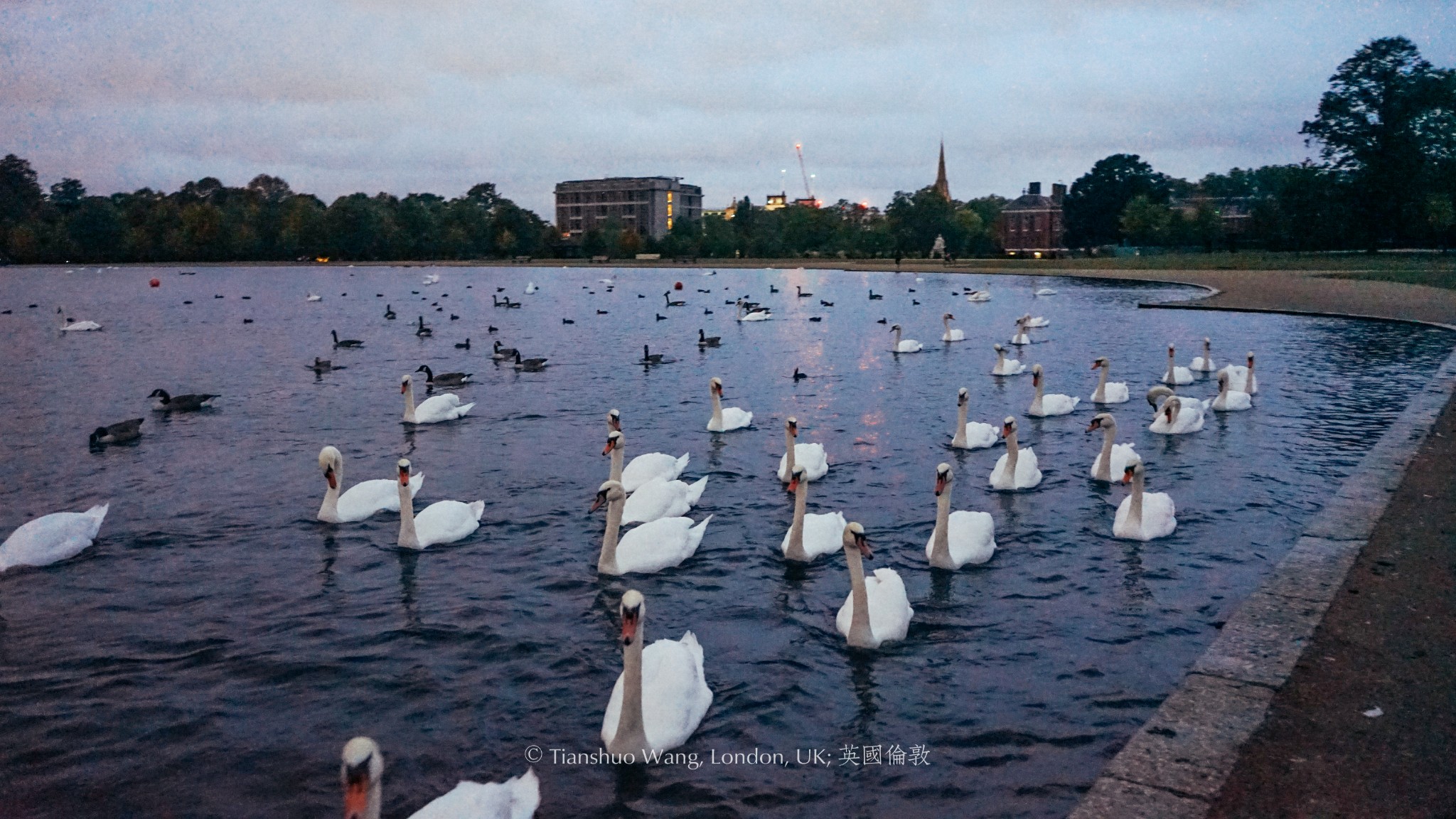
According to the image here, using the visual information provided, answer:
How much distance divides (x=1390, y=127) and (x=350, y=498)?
74.0 m

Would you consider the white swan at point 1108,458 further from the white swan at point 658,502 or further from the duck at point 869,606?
the duck at point 869,606

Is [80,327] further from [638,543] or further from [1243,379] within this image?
[1243,379]

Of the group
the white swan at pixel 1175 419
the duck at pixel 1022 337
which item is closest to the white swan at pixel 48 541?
the white swan at pixel 1175 419

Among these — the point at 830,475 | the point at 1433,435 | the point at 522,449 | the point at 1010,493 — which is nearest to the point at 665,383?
the point at 522,449

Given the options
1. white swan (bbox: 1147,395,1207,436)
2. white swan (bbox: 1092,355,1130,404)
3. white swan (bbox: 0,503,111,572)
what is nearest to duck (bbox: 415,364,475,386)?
white swan (bbox: 0,503,111,572)

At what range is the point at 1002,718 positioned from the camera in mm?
6941

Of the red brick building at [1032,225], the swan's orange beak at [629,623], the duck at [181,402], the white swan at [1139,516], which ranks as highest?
the red brick building at [1032,225]

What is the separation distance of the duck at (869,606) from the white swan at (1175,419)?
9276 millimetres

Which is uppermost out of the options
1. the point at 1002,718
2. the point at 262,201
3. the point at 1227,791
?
the point at 262,201

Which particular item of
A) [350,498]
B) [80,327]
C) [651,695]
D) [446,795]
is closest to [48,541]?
[350,498]

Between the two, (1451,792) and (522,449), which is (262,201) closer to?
(522,449)

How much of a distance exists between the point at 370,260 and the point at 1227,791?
154m

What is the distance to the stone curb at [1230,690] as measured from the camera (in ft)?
16.1

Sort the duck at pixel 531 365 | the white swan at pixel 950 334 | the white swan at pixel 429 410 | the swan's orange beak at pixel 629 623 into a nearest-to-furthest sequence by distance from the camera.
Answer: the swan's orange beak at pixel 629 623 → the white swan at pixel 429 410 → the duck at pixel 531 365 → the white swan at pixel 950 334
